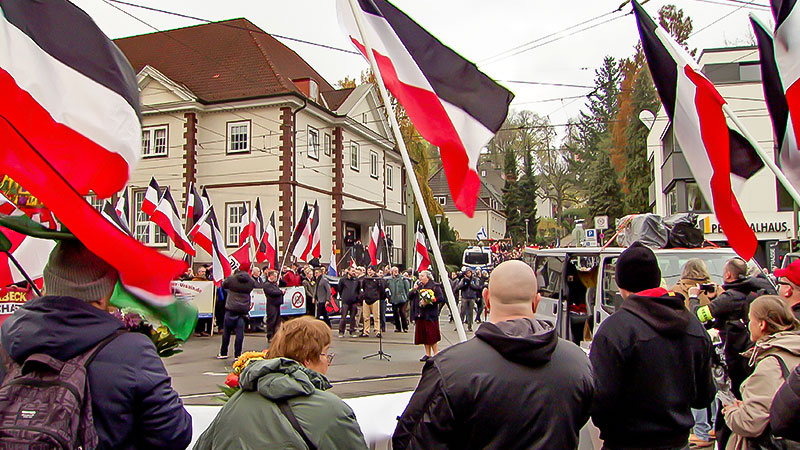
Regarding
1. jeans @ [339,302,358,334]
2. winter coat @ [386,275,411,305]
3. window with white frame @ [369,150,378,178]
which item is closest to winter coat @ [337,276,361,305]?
jeans @ [339,302,358,334]

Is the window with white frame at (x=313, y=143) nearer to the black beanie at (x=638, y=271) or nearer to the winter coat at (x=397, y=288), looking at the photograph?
the winter coat at (x=397, y=288)

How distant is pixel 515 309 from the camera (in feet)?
9.19

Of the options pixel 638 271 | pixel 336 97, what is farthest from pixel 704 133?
pixel 336 97

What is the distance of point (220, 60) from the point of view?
109 ft

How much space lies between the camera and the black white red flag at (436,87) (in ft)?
14.5

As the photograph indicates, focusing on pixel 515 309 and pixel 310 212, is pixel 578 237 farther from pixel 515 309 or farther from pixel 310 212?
pixel 515 309

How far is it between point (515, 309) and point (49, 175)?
6.80 ft

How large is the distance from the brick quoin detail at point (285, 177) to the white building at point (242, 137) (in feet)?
0.15

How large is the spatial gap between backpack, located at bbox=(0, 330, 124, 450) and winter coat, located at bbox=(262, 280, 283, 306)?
1194 centimetres

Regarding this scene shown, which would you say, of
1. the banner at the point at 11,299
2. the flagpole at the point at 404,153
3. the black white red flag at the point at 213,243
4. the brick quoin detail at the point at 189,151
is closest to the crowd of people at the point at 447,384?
the flagpole at the point at 404,153

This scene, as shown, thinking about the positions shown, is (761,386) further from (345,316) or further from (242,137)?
(242,137)

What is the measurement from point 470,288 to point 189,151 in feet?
55.2

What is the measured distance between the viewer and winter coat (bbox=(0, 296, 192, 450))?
2.32 m

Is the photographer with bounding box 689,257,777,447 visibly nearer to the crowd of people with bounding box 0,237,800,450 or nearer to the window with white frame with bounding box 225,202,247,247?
Answer: the crowd of people with bounding box 0,237,800,450
